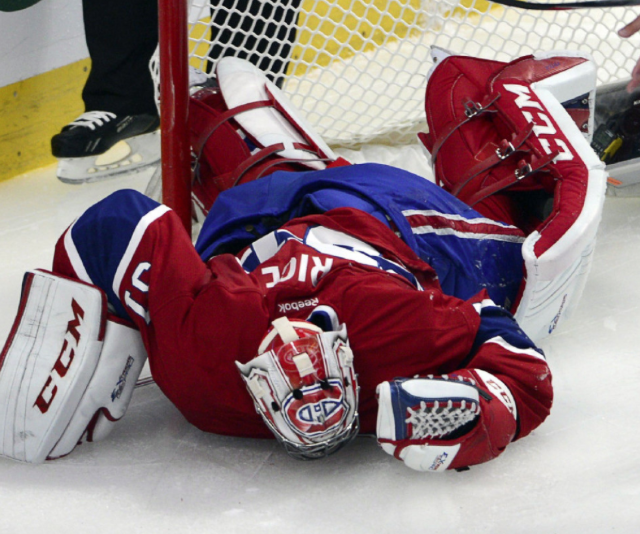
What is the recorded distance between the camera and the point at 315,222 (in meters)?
1.34

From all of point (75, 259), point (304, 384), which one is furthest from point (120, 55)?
point (304, 384)

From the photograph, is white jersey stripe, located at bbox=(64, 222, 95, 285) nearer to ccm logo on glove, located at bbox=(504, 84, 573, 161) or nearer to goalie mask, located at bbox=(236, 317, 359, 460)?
goalie mask, located at bbox=(236, 317, 359, 460)

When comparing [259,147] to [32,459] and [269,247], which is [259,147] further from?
[32,459]

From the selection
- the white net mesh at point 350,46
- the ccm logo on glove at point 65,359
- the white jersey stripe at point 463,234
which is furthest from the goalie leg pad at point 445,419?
the white net mesh at point 350,46

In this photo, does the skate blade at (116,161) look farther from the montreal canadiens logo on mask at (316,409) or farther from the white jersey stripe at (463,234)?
the montreal canadiens logo on mask at (316,409)

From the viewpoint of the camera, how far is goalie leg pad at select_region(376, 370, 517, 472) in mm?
1084

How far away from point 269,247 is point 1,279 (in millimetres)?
865

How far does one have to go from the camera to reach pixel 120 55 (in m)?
2.26

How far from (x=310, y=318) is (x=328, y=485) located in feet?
0.83

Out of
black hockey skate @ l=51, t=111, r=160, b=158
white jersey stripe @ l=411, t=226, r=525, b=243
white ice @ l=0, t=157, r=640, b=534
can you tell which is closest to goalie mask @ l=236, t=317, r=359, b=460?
white ice @ l=0, t=157, r=640, b=534

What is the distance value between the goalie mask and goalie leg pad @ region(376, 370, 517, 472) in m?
0.05

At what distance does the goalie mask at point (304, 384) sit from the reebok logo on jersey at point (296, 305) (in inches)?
2.0

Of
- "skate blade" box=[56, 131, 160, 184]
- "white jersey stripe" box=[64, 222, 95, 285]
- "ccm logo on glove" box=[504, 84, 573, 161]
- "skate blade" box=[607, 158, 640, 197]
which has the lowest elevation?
"skate blade" box=[56, 131, 160, 184]

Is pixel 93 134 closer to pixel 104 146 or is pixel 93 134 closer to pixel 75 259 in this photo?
pixel 104 146
